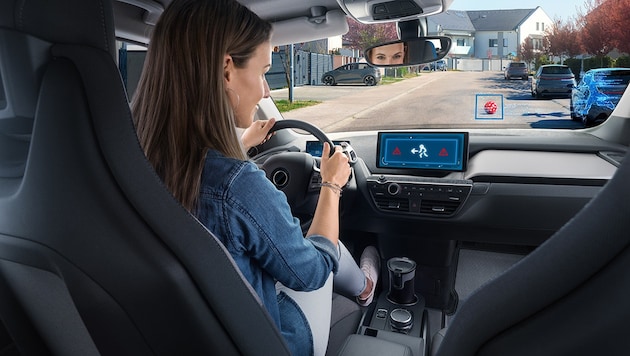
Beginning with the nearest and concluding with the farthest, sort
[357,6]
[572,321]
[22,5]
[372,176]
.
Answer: [572,321], [22,5], [357,6], [372,176]

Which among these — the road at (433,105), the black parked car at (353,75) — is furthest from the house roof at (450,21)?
the black parked car at (353,75)

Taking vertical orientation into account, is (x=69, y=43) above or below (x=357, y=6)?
below

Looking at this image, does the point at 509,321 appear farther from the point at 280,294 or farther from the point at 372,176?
the point at 372,176

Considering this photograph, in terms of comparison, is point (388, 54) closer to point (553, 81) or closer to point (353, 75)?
point (353, 75)

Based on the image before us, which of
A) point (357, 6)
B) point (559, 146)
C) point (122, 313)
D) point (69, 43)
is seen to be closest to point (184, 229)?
point (122, 313)

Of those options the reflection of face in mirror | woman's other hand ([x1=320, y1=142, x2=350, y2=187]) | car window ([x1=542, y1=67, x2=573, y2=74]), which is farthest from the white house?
woman's other hand ([x1=320, y1=142, x2=350, y2=187])

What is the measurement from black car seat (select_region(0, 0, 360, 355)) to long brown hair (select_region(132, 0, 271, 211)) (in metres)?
0.26

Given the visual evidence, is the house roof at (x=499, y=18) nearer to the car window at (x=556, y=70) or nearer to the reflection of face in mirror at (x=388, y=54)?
the car window at (x=556, y=70)

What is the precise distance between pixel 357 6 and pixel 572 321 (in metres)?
1.91

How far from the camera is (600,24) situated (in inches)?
146

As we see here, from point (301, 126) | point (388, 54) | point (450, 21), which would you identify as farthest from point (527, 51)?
point (301, 126)

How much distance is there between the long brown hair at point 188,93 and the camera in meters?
1.26

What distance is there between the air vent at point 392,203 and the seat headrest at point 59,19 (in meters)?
2.02

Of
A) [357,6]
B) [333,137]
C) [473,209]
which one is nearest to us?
[357,6]
